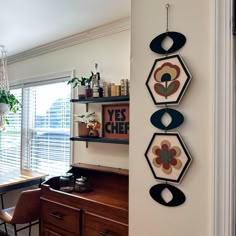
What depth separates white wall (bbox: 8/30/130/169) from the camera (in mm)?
2207

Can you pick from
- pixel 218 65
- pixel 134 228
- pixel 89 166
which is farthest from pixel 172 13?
pixel 89 166

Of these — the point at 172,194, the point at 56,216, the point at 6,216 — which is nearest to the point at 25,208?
the point at 6,216

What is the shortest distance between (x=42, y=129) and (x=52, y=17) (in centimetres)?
144

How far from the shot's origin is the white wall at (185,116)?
37.3 inches

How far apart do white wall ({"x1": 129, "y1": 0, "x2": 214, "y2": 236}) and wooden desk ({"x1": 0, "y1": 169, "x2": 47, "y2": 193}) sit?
1864 mm

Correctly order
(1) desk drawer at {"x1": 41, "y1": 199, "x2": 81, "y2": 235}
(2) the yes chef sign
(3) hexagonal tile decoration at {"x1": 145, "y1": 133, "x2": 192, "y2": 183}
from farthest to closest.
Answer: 1. (2) the yes chef sign
2. (1) desk drawer at {"x1": 41, "y1": 199, "x2": 81, "y2": 235}
3. (3) hexagonal tile decoration at {"x1": 145, "y1": 133, "x2": 192, "y2": 183}

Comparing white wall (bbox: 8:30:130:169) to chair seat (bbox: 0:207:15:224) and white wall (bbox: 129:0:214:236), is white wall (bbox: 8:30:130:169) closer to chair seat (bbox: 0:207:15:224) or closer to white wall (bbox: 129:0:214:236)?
chair seat (bbox: 0:207:15:224)

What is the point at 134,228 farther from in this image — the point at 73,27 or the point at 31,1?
the point at 73,27

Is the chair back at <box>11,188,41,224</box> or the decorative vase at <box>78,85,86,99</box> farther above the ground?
the decorative vase at <box>78,85,86,99</box>

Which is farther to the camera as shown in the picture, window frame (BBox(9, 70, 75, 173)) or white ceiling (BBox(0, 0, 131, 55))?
window frame (BBox(9, 70, 75, 173))

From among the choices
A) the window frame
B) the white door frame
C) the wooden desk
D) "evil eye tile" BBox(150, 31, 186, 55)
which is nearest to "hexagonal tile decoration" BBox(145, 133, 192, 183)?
the white door frame

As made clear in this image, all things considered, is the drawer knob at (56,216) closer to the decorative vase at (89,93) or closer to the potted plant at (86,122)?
the potted plant at (86,122)

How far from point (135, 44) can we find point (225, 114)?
56 centimetres

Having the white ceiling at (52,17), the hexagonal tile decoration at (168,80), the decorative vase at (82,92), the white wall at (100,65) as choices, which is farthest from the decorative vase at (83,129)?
the hexagonal tile decoration at (168,80)
